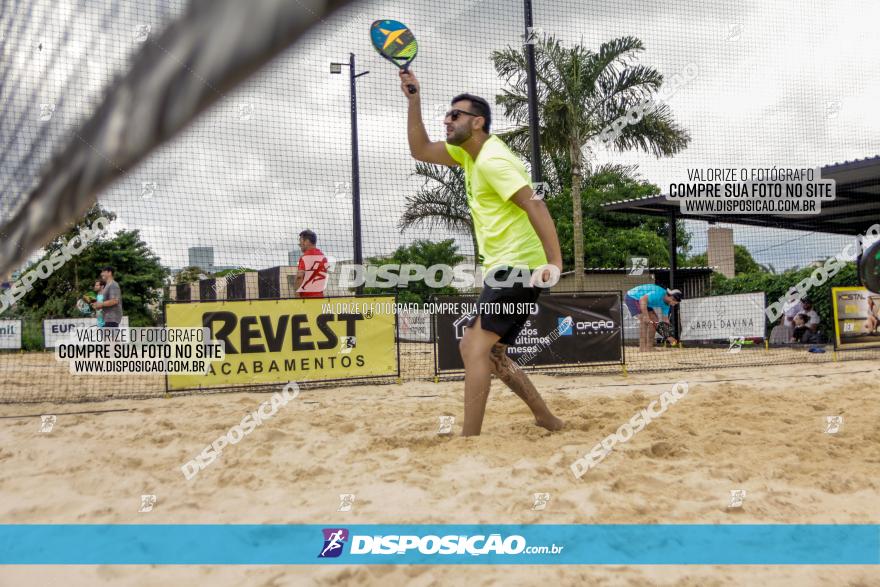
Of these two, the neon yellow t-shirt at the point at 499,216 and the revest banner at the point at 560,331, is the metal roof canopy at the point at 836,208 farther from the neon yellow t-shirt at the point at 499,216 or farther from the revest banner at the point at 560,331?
the neon yellow t-shirt at the point at 499,216

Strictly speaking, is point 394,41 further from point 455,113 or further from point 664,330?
point 664,330

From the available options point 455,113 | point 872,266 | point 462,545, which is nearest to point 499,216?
point 455,113

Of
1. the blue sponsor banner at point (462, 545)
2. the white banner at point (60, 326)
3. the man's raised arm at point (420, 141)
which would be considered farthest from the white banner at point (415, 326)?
the blue sponsor banner at point (462, 545)

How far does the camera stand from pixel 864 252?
4.45 m

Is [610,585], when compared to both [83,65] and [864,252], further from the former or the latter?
[864,252]

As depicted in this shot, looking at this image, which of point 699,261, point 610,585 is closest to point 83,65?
point 610,585

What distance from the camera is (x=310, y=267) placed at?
8000mm

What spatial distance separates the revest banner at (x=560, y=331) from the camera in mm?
7938

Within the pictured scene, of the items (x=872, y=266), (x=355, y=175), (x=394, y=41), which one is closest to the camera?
(x=394, y=41)

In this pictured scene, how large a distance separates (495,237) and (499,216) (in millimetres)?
120

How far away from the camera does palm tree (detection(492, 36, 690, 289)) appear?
14.1 metres

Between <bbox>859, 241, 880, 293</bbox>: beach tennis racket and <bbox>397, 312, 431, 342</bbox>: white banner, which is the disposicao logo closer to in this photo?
<bbox>859, 241, 880, 293</bbox>: beach tennis racket

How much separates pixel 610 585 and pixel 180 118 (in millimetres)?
1682

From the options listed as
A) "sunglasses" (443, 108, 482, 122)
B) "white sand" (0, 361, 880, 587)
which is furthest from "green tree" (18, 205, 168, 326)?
"sunglasses" (443, 108, 482, 122)
